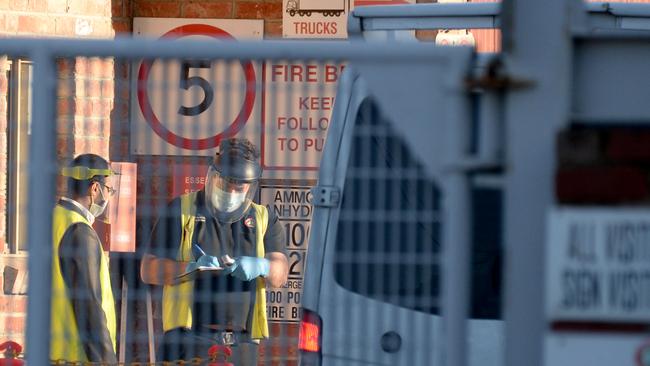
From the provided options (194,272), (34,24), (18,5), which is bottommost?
(194,272)

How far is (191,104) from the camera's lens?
3.41 m

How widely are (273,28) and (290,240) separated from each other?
5.61m

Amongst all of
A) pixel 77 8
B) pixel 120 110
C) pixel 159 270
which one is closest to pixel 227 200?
pixel 159 270

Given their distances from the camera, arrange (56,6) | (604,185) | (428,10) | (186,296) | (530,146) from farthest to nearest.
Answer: (56,6)
(428,10)
(186,296)
(530,146)
(604,185)

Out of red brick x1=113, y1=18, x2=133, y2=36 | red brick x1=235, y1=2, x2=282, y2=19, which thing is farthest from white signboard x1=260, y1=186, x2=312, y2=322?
red brick x1=113, y1=18, x2=133, y2=36

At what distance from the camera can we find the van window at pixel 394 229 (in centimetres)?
331

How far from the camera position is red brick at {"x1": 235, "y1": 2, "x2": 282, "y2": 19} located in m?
9.00

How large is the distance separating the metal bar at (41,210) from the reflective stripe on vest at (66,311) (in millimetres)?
53

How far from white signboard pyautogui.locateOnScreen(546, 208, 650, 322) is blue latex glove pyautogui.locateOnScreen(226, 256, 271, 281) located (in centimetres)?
81

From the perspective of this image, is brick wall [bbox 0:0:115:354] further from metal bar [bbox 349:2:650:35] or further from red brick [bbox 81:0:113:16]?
red brick [bbox 81:0:113:16]

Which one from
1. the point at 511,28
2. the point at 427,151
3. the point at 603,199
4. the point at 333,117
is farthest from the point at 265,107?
the point at 603,199

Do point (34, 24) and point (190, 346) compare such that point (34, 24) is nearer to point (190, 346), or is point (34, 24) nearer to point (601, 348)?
point (190, 346)

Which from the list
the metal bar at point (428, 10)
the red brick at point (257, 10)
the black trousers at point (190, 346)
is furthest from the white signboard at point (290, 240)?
the red brick at point (257, 10)

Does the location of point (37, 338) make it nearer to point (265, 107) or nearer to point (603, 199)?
point (265, 107)
